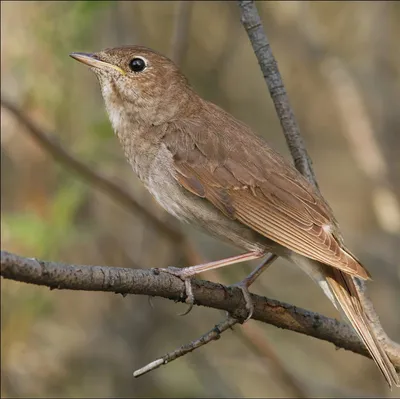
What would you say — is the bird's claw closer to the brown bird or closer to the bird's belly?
the brown bird

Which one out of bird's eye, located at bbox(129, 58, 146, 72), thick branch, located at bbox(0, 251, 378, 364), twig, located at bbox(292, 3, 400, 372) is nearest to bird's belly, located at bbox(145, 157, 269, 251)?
thick branch, located at bbox(0, 251, 378, 364)

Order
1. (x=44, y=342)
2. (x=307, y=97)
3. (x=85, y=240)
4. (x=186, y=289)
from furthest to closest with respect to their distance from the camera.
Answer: (x=307, y=97)
(x=44, y=342)
(x=85, y=240)
(x=186, y=289)

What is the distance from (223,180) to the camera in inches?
191

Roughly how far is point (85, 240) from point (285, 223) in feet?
6.88

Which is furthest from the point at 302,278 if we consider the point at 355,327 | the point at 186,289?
the point at 186,289

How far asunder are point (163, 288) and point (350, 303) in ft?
4.31

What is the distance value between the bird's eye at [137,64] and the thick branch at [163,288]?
179 cm

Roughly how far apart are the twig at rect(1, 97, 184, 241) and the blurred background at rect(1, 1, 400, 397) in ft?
0.30

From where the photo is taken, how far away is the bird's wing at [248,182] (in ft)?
15.3

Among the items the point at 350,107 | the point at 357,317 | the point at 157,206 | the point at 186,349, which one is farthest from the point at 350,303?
the point at 350,107

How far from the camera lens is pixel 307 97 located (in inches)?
359

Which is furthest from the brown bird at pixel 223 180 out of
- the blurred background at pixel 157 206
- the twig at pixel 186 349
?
the blurred background at pixel 157 206

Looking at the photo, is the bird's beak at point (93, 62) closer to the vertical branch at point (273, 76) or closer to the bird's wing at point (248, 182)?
the bird's wing at point (248, 182)

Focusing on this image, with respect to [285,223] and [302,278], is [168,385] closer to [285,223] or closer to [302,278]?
[302,278]
